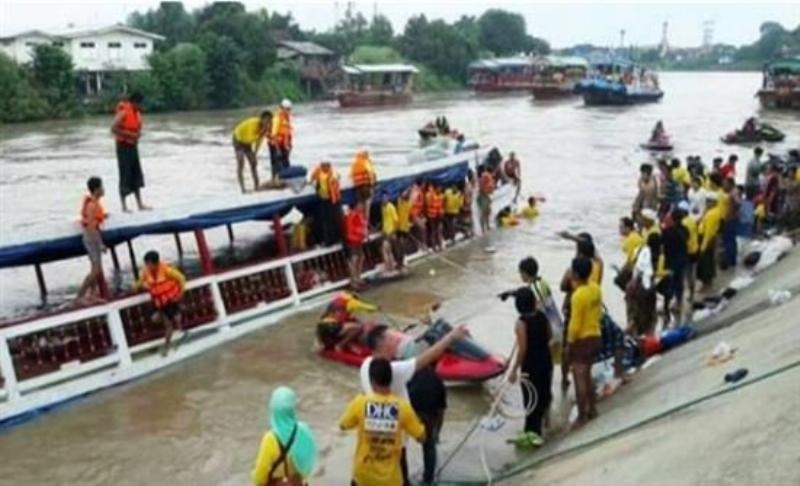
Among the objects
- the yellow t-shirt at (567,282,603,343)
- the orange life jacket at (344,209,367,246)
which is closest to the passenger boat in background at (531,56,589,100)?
the orange life jacket at (344,209,367,246)

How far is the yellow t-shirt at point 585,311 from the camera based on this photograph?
843 cm

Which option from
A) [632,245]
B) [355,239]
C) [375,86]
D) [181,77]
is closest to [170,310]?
[355,239]

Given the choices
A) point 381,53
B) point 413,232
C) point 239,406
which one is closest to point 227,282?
point 239,406

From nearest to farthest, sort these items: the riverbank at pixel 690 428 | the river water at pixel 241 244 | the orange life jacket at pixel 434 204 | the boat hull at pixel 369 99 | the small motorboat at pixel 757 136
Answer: the riverbank at pixel 690 428 < the river water at pixel 241 244 < the orange life jacket at pixel 434 204 < the small motorboat at pixel 757 136 < the boat hull at pixel 369 99

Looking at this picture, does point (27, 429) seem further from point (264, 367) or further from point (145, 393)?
point (264, 367)

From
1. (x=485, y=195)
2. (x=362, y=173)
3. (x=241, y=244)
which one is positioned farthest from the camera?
(x=485, y=195)

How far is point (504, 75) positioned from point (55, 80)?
45.8 metres

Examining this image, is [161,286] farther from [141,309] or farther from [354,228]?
[354,228]

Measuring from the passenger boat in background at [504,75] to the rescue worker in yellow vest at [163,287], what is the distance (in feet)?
264

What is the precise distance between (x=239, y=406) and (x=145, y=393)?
4.17 feet

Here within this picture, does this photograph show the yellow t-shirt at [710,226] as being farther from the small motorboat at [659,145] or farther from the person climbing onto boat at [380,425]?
the small motorboat at [659,145]

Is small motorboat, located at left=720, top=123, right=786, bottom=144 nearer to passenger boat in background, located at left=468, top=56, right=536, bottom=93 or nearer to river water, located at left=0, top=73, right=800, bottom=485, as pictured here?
river water, located at left=0, top=73, right=800, bottom=485

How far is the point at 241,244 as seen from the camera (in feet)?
67.9

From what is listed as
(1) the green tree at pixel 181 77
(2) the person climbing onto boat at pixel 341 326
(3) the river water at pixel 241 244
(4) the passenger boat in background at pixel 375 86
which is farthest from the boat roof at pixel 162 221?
(4) the passenger boat in background at pixel 375 86
